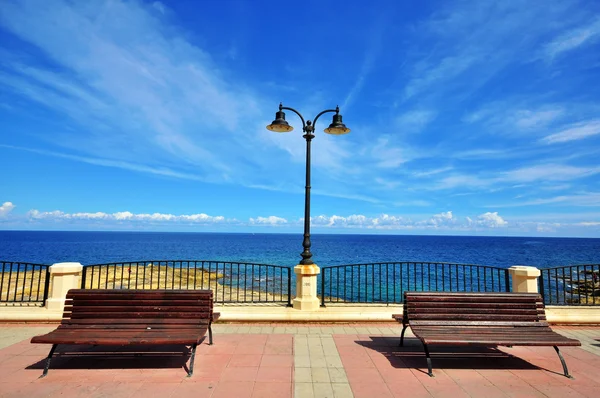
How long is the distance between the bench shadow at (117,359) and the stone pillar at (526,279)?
23.5 ft

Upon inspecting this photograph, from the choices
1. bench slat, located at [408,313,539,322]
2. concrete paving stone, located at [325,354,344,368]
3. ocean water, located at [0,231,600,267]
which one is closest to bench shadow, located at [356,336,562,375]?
bench slat, located at [408,313,539,322]

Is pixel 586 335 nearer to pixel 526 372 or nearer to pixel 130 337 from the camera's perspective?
pixel 526 372

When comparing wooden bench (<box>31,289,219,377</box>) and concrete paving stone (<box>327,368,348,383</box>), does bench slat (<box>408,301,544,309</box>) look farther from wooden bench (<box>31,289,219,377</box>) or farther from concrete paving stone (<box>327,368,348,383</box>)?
wooden bench (<box>31,289,219,377</box>)

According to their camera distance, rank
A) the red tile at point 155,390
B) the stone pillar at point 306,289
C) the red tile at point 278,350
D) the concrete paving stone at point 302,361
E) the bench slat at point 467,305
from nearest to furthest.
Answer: the red tile at point 155,390 < the concrete paving stone at point 302,361 < the bench slat at point 467,305 < the red tile at point 278,350 < the stone pillar at point 306,289

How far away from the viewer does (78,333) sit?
4.55 meters

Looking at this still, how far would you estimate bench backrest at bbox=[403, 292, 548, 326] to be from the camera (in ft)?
16.6

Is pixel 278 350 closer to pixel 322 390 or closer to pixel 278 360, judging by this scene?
pixel 278 360

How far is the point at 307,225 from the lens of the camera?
7781 millimetres

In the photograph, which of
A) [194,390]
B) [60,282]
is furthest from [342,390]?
[60,282]

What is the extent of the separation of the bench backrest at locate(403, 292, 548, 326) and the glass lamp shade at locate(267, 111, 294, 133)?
181 inches

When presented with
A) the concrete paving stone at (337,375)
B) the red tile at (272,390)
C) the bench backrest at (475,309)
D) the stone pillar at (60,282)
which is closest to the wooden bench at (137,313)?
the red tile at (272,390)

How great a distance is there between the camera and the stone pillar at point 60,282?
278 inches

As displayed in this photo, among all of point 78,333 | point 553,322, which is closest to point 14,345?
point 78,333

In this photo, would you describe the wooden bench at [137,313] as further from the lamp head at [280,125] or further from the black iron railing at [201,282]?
the lamp head at [280,125]
